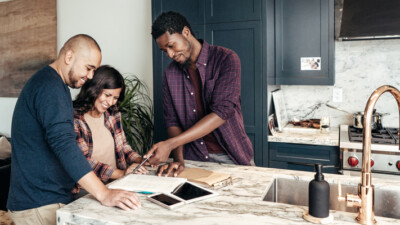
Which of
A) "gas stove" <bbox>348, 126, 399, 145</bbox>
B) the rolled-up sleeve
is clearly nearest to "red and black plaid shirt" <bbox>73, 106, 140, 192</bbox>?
the rolled-up sleeve

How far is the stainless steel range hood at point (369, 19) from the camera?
276cm

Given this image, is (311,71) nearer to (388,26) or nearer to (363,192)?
(388,26)

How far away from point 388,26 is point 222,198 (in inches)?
84.9

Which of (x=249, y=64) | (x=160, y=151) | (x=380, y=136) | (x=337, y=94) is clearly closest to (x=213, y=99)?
(x=160, y=151)

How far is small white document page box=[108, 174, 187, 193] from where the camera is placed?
150 cm

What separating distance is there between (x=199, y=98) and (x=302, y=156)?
1152mm

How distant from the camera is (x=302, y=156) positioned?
2910 millimetres

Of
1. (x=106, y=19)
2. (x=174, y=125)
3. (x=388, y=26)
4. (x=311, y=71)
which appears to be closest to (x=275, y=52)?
(x=311, y=71)

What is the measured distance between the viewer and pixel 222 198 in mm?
1444

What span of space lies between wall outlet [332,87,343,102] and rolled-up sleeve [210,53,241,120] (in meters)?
1.60

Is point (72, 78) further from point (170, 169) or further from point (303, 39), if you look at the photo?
point (303, 39)

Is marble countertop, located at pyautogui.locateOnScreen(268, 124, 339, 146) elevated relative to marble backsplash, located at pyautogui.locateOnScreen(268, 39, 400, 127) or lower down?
lower down

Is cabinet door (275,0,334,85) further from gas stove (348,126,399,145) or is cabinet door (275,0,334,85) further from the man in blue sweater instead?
the man in blue sweater

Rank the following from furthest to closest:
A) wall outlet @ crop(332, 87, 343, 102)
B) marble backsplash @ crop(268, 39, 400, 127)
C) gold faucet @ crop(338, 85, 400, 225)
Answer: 1. wall outlet @ crop(332, 87, 343, 102)
2. marble backsplash @ crop(268, 39, 400, 127)
3. gold faucet @ crop(338, 85, 400, 225)
